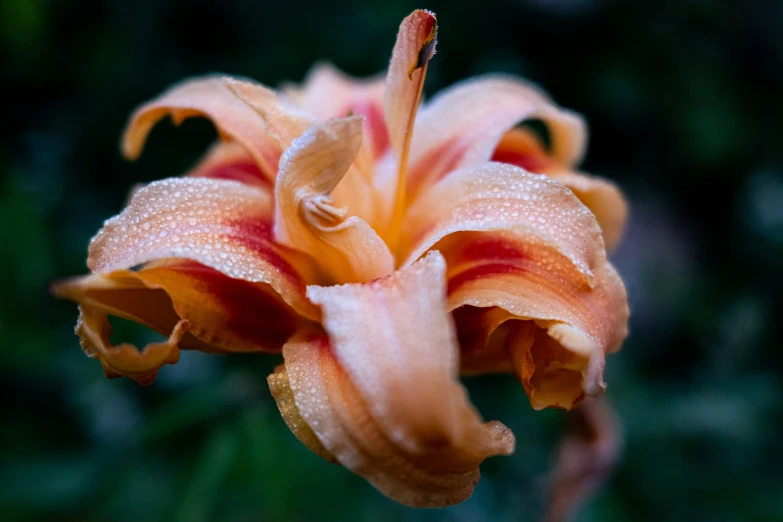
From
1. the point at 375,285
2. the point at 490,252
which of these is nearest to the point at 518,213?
the point at 490,252

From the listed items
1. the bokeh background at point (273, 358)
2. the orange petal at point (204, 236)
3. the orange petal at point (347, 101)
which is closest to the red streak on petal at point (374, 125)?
the orange petal at point (347, 101)

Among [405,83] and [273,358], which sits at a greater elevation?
[405,83]

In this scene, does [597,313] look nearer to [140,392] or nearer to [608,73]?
[140,392]

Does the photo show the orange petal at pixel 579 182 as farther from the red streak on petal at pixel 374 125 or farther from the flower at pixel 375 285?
the red streak on petal at pixel 374 125

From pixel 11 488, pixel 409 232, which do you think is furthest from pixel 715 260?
pixel 11 488

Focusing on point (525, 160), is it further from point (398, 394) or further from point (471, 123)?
point (398, 394)

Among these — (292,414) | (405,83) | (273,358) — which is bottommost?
(273,358)
